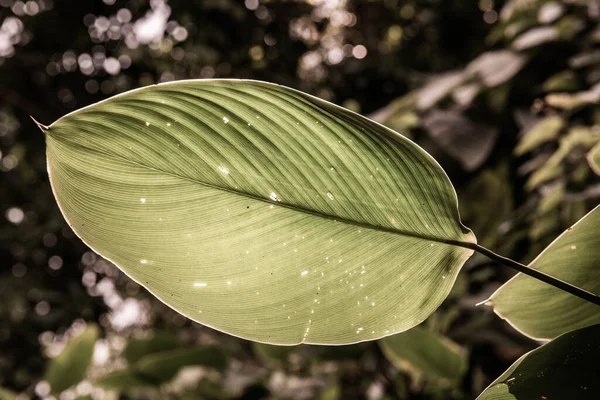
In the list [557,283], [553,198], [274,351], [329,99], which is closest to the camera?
[557,283]

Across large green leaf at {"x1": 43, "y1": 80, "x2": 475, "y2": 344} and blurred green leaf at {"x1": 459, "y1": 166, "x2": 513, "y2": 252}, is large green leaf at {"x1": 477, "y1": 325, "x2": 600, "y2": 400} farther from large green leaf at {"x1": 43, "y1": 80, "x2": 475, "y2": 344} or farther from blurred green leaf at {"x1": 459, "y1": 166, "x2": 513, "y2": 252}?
blurred green leaf at {"x1": 459, "y1": 166, "x2": 513, "y2": 252}

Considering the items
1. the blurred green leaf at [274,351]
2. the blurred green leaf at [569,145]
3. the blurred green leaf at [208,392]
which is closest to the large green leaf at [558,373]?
the blurred green leaf at [569,145]

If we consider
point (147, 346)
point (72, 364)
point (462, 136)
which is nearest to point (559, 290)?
point (462, 136)

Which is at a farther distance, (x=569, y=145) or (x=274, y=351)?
(x=274, y=351)

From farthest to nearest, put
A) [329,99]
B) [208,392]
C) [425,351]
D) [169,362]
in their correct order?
1. [329,99]
2. [208,392]
3. [169,362]
4. [425,351]

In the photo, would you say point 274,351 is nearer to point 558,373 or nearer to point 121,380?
point 121,380

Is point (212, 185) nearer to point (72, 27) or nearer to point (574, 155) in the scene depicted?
point (574, 155)

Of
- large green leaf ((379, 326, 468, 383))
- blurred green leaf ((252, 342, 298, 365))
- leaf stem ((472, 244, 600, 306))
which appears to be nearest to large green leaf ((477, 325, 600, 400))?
leaf stem ((472, 244, 600, 306))
